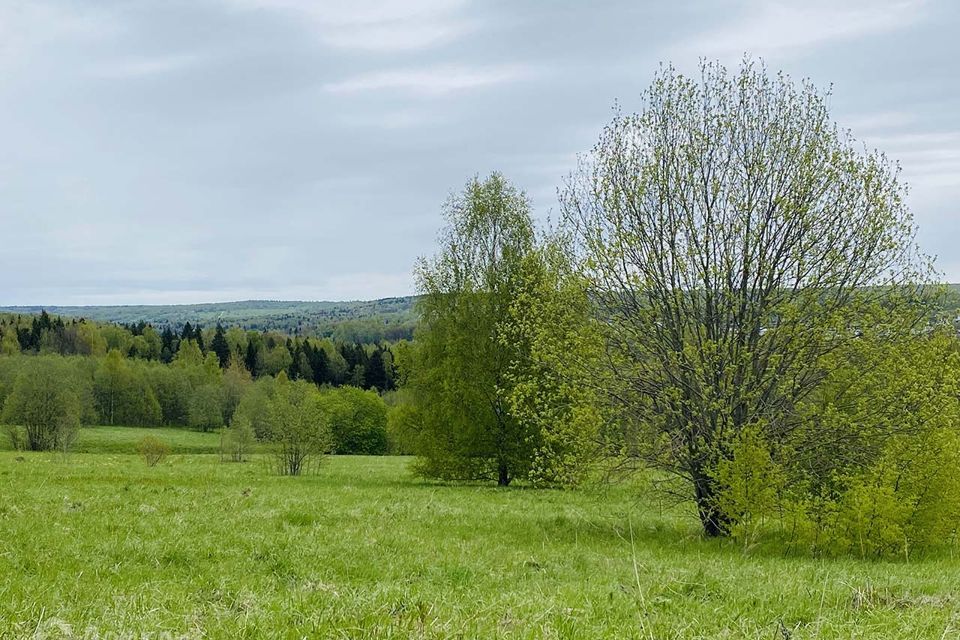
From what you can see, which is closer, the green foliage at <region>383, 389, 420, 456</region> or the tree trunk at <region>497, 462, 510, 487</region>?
the tree trunk at <region>497, 462, 510, 487</region>

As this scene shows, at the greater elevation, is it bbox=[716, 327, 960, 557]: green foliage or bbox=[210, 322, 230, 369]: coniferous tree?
bbox=[716, 327, 960, 557]: green foliage

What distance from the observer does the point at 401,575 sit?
409 inches

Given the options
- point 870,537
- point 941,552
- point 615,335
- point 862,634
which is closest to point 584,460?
point 615,335

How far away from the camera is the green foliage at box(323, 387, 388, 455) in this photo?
87.8 m

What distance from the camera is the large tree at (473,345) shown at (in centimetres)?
3412

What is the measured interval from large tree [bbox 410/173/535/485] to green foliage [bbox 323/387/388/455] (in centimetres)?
5285

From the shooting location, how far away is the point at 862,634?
4.95 meters

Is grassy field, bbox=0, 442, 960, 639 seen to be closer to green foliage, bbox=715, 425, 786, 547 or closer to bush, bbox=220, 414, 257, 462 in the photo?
green foliage, bbox=715, 425, 786, 547

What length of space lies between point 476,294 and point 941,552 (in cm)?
2223

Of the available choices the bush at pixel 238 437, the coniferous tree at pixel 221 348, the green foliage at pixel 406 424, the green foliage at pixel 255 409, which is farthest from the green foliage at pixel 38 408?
the coniferous tree at pixel 221 348

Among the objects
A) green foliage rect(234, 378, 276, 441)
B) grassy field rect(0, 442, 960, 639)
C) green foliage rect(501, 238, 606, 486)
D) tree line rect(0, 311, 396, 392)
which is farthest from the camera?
tree line rect(0, 311, 396, 392)

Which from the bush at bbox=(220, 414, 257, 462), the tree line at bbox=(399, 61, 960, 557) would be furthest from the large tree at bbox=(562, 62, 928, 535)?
the bush at bbox=(220, 414, 257, 462)

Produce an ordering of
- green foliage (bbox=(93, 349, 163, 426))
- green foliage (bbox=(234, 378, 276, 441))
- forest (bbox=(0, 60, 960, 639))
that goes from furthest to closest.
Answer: green foliage (bbox=(93, 349, 163, 426)), green foliage (bbox=(234, 378, 276, 441)), forest (bbox=(0, 60, 960, 639))

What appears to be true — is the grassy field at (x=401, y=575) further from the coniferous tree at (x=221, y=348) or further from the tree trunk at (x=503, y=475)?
the coniferous tree at (x=221, y=348)
